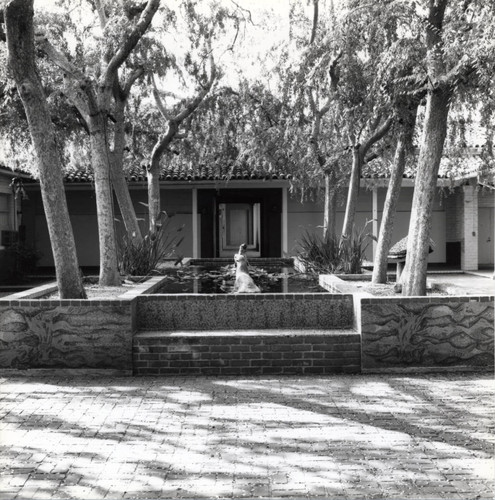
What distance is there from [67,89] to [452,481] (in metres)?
7.87

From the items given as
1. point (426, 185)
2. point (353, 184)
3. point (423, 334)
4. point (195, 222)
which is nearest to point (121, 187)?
point (353, 184)

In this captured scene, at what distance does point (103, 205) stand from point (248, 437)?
530 cm

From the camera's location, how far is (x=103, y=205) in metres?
9.71

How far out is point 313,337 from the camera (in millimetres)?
7438

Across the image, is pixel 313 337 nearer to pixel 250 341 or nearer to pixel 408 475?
pixel 250 341

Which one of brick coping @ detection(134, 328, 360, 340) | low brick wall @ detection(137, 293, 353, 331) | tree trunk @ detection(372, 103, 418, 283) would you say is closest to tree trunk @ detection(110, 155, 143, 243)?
tree trunk @ detection(372, 103, 418, 283)

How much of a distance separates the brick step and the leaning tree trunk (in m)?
1.11

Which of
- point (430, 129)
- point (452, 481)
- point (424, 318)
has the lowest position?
point (452, 481)

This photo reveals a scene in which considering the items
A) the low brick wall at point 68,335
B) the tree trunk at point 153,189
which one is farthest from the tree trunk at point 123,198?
the low brick wall at point 68,335

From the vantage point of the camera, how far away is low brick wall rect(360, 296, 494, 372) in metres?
7.43

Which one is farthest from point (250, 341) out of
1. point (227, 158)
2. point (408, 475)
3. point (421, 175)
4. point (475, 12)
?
point (227, 158)

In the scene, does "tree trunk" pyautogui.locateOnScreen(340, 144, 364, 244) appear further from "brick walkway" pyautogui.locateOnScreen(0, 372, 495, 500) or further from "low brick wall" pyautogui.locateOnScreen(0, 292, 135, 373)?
"brick walkway" pyautogui.locateOnScreen(0, 372, 495, 500)

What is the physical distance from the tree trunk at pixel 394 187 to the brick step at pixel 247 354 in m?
2.85

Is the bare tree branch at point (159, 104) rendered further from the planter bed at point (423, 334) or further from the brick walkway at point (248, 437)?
the brick walkway at point (248, 437)
